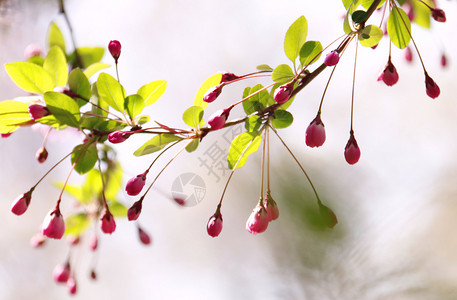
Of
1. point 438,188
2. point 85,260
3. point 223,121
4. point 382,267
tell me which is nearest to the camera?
point 223,121

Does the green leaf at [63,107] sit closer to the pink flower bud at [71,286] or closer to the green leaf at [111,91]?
the green leaf at [111,91]

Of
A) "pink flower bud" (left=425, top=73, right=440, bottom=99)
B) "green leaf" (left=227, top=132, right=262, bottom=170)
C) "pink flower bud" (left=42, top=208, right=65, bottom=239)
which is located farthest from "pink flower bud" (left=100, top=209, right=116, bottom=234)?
"pink flower bud" (left=425, top=73, right=440, bottom=99)

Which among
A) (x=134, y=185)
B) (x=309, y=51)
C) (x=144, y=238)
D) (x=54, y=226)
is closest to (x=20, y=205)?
(x=54, y=226)

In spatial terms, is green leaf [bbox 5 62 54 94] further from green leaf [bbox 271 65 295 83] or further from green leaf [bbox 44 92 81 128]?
green leaf [bbox 271 65 295 83]

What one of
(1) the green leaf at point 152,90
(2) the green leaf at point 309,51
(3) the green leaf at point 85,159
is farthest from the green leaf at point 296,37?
(3) the green leaf at point 85,159

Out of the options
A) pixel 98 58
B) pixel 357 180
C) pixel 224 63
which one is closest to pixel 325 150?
pixel 357 180

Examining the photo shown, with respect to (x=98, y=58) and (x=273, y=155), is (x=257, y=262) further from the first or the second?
(x=98, y=58)
